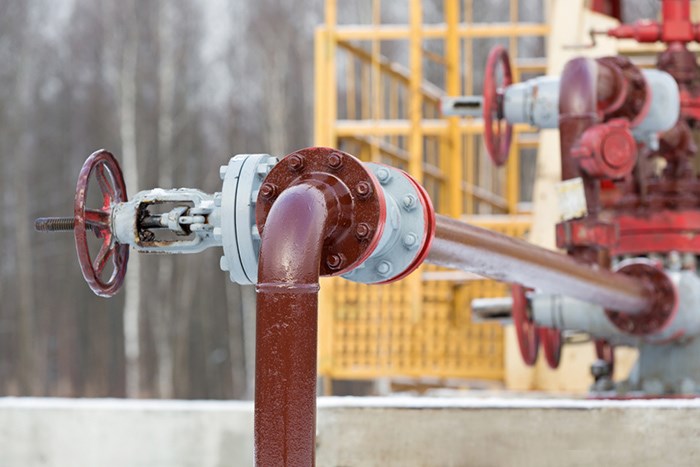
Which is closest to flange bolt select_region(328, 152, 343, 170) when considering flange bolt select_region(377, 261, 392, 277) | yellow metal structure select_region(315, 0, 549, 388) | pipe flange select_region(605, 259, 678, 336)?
flange bolt select_region(377, 261, 392, 277)

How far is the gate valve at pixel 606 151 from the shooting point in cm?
300

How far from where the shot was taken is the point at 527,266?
241 cm

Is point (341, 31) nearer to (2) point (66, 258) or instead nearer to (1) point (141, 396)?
Answer: (1) point (141, 396)

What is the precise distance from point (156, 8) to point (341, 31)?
1033 centimetres

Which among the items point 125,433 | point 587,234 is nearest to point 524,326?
point 587,234

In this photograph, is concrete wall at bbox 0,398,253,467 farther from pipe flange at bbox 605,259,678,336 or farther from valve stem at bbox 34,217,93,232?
pipe flange at bbox 605,259,678,336

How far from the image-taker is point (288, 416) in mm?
1533

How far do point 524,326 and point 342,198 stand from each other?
209 cm

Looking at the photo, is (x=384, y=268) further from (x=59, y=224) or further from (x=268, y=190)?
(x=59, y=224)

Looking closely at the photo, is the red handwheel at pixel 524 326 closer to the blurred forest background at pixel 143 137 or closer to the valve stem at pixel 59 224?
the valve stem at pixel 59 224

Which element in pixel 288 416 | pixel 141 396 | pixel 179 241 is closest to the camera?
pixel 288 416

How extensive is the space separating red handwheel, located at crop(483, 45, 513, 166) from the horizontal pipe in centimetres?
66

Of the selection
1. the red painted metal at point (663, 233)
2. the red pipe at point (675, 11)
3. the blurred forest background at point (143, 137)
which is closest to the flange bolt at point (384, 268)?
the red painted metal at point (663, 233)

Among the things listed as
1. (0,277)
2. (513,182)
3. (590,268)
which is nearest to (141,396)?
(0,277)
